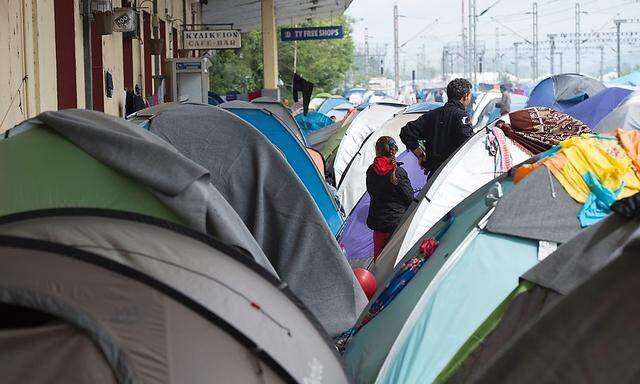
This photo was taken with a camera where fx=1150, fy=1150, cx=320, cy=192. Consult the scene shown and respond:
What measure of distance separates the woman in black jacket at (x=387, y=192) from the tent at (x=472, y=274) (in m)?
4.00

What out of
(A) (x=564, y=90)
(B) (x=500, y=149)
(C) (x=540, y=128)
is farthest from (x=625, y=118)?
(A) (x=564, y=90)

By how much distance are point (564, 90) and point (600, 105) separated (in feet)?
20.3

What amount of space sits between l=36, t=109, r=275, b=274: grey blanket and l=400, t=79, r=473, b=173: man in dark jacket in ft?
20.0

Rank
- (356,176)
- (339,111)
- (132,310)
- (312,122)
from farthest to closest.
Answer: (339,111) → (312,122) → (356,176) → (132,310)

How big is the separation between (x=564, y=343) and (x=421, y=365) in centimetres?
287

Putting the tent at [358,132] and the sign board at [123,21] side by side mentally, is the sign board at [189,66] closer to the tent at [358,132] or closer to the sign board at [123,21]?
the tent at [358,132]

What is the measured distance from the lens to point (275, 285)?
4.08 meters

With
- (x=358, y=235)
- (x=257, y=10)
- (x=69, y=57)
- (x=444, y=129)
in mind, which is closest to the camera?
(x=444, y=129)

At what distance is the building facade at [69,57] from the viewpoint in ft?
34.6

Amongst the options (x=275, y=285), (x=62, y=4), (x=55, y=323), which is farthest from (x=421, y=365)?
(x=62, y=4)

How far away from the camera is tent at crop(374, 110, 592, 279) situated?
9.12m

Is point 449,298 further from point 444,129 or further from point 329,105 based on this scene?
point 329,105

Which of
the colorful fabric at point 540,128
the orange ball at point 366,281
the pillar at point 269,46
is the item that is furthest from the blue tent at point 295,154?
the pillar at point 269,46

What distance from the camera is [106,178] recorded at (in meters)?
4.47
